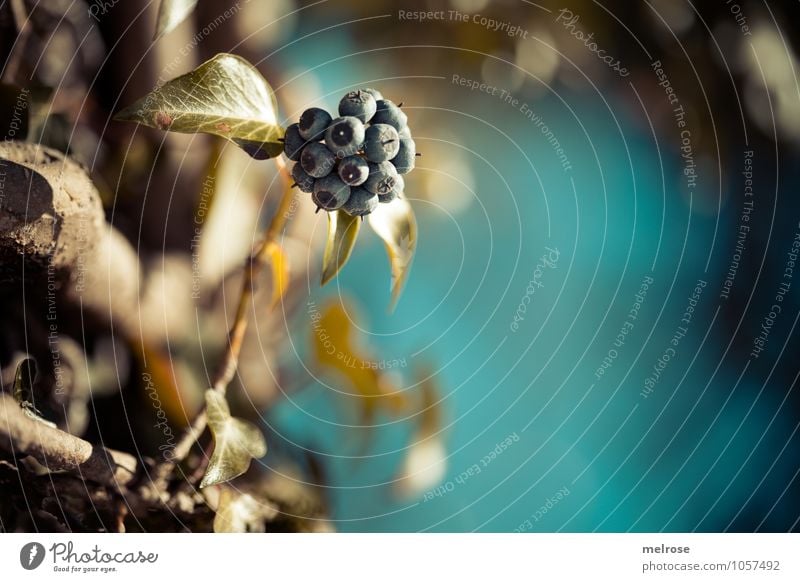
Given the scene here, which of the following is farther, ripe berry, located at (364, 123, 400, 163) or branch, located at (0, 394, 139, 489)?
branch, located at (0, 394, 139, 489)

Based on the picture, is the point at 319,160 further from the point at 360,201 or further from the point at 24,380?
the point at 24,380

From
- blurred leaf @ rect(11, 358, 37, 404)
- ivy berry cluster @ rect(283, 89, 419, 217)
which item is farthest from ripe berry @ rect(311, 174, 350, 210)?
blurred leaf @ rect(11, 358, 37, 404)

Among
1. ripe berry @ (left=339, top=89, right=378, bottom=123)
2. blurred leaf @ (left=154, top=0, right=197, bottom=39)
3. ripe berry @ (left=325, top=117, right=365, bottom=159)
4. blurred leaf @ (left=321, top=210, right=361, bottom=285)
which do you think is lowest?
blurred leaf @ (left=321, top=210, right=361, bottom=285)

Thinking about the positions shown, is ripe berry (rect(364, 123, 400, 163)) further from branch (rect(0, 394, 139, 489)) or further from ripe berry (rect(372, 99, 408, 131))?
branch (rect(0, 394, 139, 489))

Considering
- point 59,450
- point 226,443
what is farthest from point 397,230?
point 59,450

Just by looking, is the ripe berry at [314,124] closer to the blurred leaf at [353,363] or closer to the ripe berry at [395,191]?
the ripe berry at [395,191]

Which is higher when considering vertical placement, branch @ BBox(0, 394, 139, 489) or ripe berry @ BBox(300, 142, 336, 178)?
ripe berry @ BBox(300, 142, 336, 178)

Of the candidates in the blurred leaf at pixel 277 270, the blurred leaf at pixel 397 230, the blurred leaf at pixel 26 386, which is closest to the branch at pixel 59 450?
the blurred leaf at pixel 26 386
